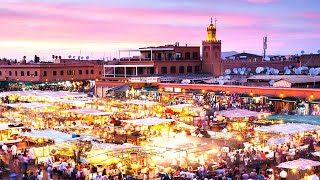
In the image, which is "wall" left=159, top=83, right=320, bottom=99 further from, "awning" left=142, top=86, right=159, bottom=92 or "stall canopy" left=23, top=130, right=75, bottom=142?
"stall canopy" left=23, top=130, right=75, bottom=142

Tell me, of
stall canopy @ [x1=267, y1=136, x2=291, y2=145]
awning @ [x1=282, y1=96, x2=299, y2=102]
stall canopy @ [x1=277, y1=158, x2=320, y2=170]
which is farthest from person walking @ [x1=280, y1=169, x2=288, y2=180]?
awning @ [x1=282, y1=96, x2=299, y2=102]

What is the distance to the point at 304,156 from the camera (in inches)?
821

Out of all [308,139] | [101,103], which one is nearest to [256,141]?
[308,139]

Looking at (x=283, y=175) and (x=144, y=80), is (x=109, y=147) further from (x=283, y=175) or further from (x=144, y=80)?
(x=144, y=80)

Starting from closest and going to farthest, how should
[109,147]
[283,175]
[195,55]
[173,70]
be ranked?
1. [283,175]
2. [109,147]
3. [173,70]
4. [195,55]

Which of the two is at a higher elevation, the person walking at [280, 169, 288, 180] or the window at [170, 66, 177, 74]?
the window at [170, 66, 177, 74]

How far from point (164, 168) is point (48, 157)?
530 centimetres

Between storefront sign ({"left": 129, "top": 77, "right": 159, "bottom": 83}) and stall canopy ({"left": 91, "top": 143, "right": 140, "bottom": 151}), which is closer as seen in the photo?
stall canopy ({"left": 91, "top": 143, "right": 140, "bottom": 151})

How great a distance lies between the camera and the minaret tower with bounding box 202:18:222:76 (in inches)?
2265

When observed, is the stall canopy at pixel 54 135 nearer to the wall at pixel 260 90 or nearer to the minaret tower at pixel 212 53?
the wall at pixel 260 90

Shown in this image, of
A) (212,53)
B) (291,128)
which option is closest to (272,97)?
(291,128)

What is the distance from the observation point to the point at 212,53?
2271 inches

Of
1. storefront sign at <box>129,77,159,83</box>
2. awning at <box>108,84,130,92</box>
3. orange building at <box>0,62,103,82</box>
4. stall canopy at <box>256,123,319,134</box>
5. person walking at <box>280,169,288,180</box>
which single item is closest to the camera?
person walking at <box>280,169,288,180</box>

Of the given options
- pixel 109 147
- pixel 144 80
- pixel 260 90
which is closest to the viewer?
pixel 109 147
